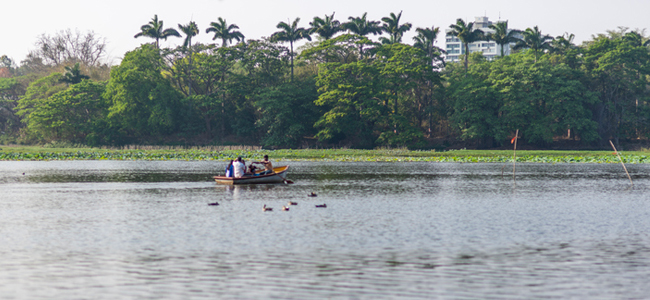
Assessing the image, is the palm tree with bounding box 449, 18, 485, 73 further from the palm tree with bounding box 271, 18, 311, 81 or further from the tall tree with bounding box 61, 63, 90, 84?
the tall tree with bounding box 61, 63, 90, 84

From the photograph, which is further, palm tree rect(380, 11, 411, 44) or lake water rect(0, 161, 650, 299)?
palm tree rect(380, 11, 411, 44)

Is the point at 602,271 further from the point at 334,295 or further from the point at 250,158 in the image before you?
the point at 250,158

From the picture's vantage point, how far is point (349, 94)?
9431 centimetres

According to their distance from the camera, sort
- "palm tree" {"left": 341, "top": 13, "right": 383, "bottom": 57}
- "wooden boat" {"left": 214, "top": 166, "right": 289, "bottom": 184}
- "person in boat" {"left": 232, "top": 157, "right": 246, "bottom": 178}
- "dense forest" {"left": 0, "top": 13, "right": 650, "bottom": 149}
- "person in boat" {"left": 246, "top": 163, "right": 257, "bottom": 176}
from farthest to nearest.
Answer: "palm tree" {"left": 341, "top": 13, "right": 383, "bottom": 57} < "dense forest" {"left": 0, "top": 13, "right": 650, "bottom": 149} < "person in boat" {"left": 246, "top": 163, "right": 257, "bottom": 176} < "wooden boat" {"left": 214, "top": 166, "right": 289, "bottom": 184} < "person in boat" {"left": 232, "top": 157, "right": 246, "bottom": 178}

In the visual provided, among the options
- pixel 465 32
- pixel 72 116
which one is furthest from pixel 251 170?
pixel 72 116

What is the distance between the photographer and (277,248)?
58.5 feet

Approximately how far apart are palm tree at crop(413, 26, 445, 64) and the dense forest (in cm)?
21

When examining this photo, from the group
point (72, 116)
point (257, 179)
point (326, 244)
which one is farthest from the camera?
point (72, 116)

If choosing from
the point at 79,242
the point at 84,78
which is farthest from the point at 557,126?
the point at 79,242

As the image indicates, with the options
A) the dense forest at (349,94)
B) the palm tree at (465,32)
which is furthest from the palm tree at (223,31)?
the palm tree at (465,32)

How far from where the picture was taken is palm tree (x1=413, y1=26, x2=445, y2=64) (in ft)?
347

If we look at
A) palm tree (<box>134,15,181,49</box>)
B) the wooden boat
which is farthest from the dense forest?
the wooden boat

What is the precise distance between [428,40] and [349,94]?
21425mm

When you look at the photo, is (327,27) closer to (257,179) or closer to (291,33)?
(291,33)
